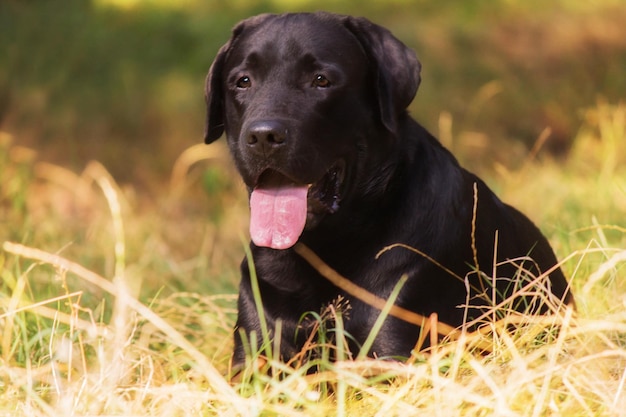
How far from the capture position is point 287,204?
3527 mm

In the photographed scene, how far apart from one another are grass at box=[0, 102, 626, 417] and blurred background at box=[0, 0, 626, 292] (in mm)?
906

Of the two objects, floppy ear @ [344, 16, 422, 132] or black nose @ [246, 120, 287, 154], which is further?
floppy ear @ [344, 16, 422, 132]

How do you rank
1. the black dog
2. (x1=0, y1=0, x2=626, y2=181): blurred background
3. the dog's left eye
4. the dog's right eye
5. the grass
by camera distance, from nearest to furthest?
the grass
the black dog
the dog's left eye
the dog's right eye
(x1=0, y1=0, x2=626, y2=181): blurred background

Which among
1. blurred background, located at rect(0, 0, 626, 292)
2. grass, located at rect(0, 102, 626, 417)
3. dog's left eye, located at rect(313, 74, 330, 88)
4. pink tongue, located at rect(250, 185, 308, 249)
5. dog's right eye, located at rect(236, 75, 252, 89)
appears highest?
dog's left eye, located at rect(313, 74, 330, 88)

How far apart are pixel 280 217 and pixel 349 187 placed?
27cm

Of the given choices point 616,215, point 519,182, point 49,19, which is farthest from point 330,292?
point 49,19

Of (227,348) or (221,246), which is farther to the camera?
(221,246)

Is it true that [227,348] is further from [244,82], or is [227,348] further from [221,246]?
[221,246]

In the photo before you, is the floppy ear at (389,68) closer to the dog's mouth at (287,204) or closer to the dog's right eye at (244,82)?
the dog's mouth at (287,204)

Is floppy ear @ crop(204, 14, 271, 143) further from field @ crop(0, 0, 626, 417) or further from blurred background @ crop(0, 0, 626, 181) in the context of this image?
blurred background @ crop(0, 0, 626, 181)

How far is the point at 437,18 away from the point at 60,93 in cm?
394

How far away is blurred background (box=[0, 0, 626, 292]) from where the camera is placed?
7.79 meters

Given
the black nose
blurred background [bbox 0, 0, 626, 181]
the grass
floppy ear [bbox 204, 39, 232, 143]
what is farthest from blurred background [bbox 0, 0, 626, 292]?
the black nose

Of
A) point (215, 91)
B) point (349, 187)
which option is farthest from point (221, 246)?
point (349, 187)
